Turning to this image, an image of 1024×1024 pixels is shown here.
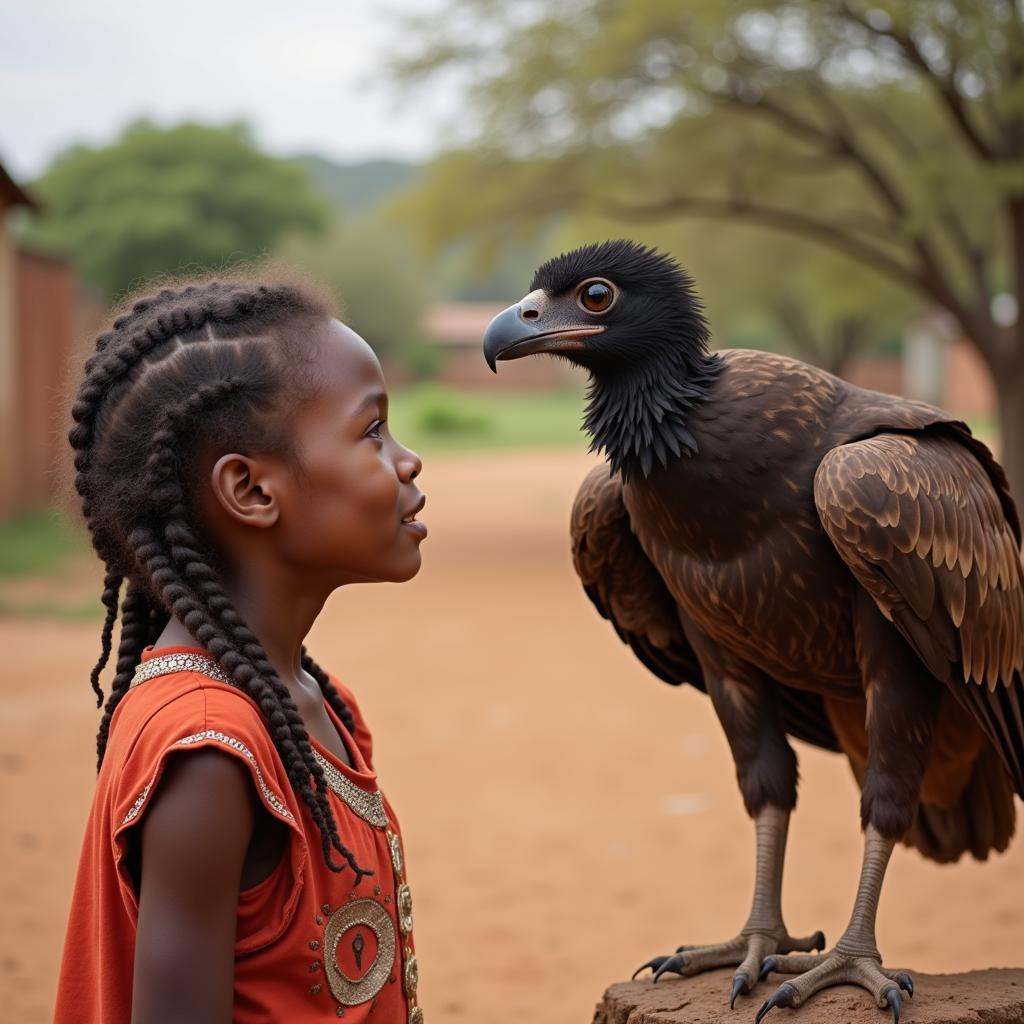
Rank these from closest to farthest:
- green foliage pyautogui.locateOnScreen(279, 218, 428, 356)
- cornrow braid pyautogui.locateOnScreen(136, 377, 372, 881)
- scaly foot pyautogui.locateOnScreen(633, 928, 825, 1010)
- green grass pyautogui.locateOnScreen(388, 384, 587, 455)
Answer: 1. cornrow braid pyautogui.locateOnScreen(136, 377, 372, 881)
2. scaly foot pyautogui.locateOnScreen(633, 928, 825, 1010)
3. green grass pyautogui.locateOnScreen(388, 384, 587, 455)
4. green foliage pyautogui.locateOnScreen(279, 218, 428, 356)

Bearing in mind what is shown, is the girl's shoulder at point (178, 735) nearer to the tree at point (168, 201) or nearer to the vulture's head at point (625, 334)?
the vulture's head at point (625, 334)

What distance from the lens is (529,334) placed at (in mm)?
2656

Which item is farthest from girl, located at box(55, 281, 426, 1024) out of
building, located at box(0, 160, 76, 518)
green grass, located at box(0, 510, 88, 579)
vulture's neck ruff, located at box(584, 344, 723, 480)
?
building, located at box(0, 160, 76, 518)

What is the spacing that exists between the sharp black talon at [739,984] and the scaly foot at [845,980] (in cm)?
7

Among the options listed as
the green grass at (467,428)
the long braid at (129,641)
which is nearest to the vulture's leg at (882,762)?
the long braid at (129,641)

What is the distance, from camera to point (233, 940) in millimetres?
1817

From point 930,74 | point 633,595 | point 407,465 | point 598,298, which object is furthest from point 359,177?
point 407,465

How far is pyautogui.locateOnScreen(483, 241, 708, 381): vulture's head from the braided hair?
2.08 ft

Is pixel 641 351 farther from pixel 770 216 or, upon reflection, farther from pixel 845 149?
pixel 770 216

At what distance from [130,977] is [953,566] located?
68.3 inches

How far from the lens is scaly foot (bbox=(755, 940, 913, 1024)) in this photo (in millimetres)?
2562

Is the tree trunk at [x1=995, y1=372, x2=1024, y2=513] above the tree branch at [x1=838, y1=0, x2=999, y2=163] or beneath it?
beneath

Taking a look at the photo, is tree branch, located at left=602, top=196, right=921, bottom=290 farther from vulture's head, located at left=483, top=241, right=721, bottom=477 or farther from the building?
vulture's head, located at left=483, top=241, right=721, bottom=477

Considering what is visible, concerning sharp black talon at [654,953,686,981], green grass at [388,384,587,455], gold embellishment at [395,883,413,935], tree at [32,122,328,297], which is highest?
tree at [32,122,328,297]
